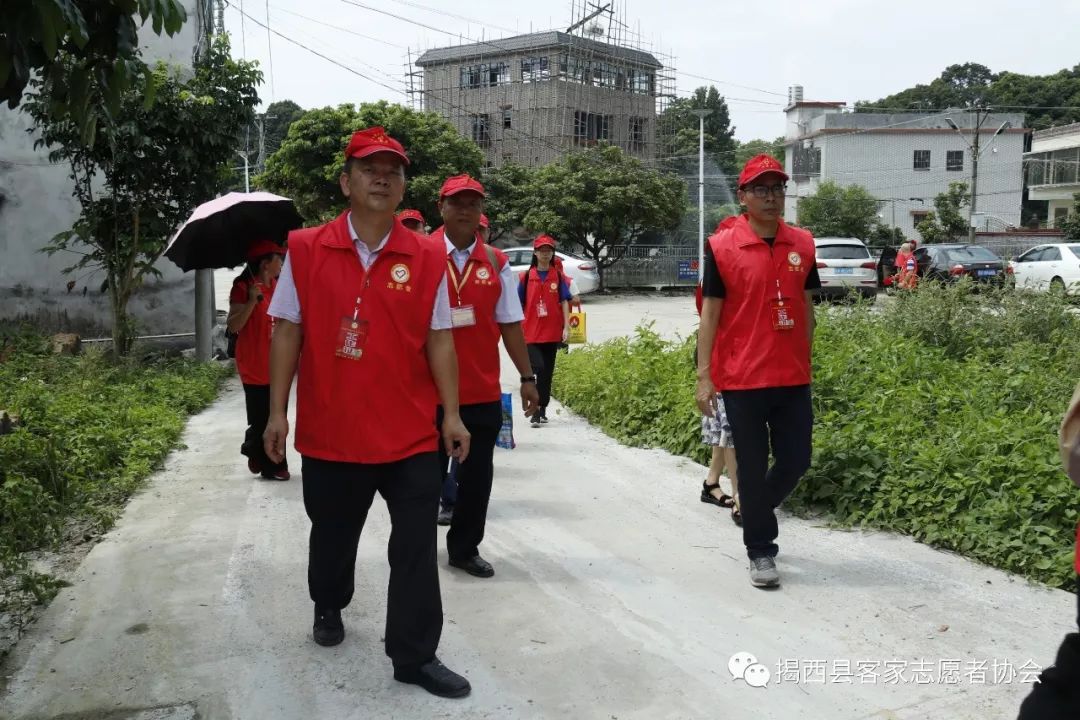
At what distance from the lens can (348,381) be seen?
12.1ft

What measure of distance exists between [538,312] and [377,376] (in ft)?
18.0

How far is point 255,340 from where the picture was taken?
23.2 ft

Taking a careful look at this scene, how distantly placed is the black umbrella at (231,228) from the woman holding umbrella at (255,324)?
486 millimetres

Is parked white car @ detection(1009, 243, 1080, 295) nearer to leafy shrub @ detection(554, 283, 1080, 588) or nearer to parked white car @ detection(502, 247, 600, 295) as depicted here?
parked white car @ detection(502, 247, 600, 295)

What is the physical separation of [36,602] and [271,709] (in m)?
1.77

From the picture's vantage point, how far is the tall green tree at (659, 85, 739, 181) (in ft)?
183

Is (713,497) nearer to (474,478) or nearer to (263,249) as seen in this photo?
(474,478)

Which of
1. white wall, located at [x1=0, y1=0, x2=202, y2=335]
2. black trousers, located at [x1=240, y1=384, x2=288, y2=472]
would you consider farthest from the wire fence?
black trousers, located at [x1=240, y1=384, x2=288, y2=472]

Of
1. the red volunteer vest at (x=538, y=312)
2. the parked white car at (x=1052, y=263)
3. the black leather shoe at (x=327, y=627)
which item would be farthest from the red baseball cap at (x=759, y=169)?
the parked white car at (x=1052, y=263)

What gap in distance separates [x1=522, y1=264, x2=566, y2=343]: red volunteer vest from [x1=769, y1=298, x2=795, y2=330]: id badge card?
14.0ft

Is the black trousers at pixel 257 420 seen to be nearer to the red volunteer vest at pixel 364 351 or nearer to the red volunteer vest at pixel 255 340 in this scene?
the red volunteer vest at pixel 255 340

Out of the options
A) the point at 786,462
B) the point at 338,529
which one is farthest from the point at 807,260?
the point at 338,529

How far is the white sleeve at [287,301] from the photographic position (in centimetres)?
380

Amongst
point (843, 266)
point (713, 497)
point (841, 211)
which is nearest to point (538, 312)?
point (713, 497)
